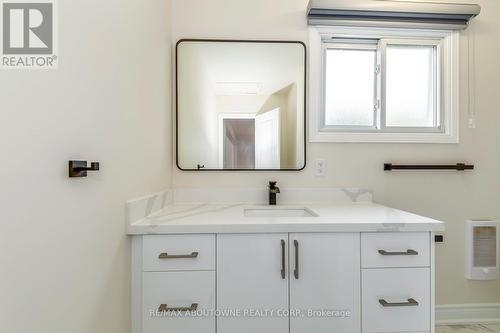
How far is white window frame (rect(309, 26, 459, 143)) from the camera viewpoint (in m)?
1.93

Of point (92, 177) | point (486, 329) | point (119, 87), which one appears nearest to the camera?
point (92, 177)

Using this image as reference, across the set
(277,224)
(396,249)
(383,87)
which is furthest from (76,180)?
(383,87)

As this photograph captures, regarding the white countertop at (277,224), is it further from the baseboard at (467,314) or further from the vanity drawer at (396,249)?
the baseboard at (467,314)

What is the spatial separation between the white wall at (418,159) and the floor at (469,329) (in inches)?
6.3

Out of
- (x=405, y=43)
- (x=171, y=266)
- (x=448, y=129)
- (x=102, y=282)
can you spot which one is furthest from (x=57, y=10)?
(x=448, y=129)

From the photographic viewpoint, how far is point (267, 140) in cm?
190

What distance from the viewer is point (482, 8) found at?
6.59 feet

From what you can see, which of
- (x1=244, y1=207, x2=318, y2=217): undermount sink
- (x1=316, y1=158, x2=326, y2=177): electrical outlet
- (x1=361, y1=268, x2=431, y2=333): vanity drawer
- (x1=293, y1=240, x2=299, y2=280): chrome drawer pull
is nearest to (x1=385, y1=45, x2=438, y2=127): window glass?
(x1=316, y1=158, x2=326, y2=177): electrical outlet

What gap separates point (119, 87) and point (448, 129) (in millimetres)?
2171

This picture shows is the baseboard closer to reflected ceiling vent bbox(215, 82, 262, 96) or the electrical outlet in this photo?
the electrical outlet

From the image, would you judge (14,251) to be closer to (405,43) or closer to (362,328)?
(362,328)

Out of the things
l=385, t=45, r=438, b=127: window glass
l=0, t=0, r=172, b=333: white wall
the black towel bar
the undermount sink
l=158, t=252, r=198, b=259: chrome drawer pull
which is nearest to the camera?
l=0, t=0, r=172, b=333: white wall

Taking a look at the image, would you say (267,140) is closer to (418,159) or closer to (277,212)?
(277,212)

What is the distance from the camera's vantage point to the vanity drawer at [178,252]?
1.25 metres
